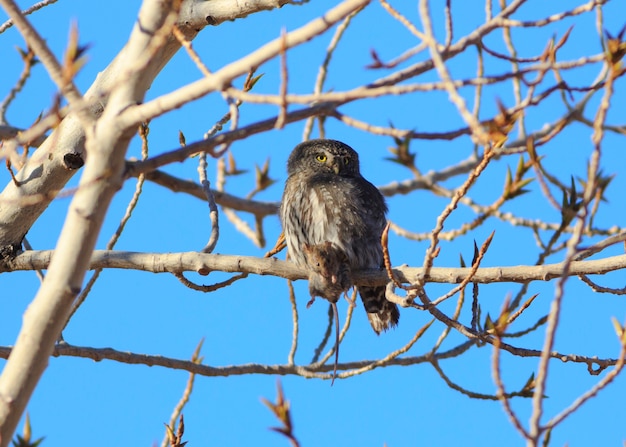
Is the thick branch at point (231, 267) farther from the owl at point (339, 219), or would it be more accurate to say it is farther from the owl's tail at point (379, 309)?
the owl's tail at point (379, 309)

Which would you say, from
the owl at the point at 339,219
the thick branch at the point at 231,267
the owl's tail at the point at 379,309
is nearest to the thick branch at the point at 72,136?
the thick branch at the point at 231,267

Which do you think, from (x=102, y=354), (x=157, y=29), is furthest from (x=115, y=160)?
(x=102, y=354)

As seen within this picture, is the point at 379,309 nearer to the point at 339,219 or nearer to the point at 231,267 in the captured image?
the point at 339,219

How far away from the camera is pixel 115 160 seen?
7.47 ft

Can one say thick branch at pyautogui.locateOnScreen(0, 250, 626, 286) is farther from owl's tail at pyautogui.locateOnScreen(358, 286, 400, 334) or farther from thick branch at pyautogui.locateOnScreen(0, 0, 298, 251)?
owl's tail at pyautogui.locateOnScreen(358, 286, 400, 334)

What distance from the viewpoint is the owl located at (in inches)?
199

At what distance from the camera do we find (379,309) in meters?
5.39

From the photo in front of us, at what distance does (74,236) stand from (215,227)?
172cm

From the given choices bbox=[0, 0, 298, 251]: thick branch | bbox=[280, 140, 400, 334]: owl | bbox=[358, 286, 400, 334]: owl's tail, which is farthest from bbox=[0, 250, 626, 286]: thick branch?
bbox=[358, 286, 400, 334]: owl's tail

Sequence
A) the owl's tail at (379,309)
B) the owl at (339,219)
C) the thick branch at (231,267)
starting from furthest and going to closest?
the owl's tail at (379,309) → the owl at (339,219) → the thick branch at (231,267)

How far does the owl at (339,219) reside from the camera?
507 centimetres

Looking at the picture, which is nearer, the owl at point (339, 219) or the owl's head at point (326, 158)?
the owl at point (339, 219)

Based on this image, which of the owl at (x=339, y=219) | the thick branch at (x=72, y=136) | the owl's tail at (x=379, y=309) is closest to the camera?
the thick branch at (x=72, y=136)

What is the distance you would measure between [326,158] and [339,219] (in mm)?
904
